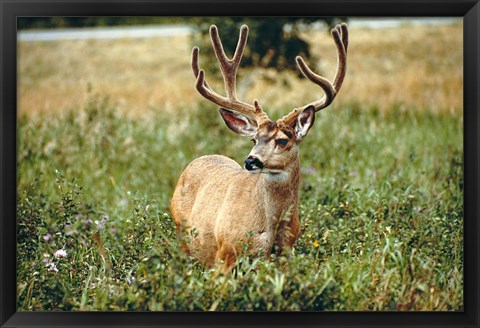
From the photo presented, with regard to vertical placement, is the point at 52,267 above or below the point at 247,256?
below

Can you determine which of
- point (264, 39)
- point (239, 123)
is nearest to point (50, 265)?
point (239, 123)

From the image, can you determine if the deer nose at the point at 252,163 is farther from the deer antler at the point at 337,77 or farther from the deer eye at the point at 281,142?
the deer antler at the point at 337,77

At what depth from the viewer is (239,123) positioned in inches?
281

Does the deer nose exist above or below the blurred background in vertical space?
below

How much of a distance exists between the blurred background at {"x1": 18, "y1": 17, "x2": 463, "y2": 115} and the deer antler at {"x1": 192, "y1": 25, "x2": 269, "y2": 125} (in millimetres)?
6386

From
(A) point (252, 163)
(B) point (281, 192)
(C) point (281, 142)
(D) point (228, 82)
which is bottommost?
(B) point (281, 192)

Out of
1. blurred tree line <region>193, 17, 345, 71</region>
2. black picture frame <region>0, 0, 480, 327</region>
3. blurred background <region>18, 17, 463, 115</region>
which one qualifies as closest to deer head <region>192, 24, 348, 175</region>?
black picture frame <region>0, 0, 480, 327</region>


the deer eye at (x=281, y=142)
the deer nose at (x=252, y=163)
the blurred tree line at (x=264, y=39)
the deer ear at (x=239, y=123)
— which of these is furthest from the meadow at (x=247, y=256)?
the deer ear at (x=239, y=123)

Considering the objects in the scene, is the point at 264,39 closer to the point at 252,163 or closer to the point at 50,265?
the point at 50,265

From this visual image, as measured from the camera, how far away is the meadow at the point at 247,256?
22.5ft

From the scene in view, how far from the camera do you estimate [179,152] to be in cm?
1258

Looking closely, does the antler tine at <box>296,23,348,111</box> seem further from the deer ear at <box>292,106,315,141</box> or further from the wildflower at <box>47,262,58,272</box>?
the wildflower at <box>47,262,58,272</box>

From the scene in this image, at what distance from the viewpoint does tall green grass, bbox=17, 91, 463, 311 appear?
6812 mm
